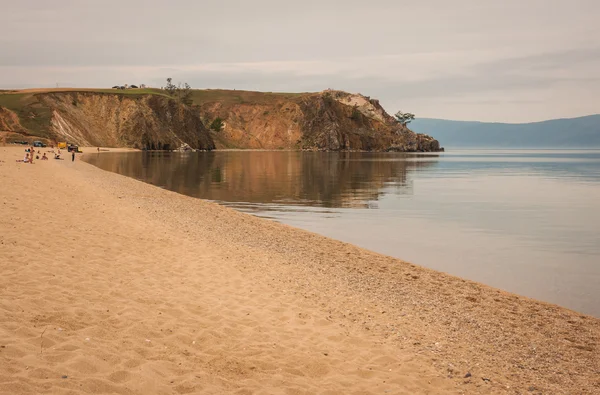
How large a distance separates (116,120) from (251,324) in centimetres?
15112

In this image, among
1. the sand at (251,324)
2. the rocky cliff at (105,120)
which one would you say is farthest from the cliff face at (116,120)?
the sand at (251,324)

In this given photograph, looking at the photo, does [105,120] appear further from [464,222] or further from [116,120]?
[464,222]

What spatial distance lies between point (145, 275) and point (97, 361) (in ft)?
18.0

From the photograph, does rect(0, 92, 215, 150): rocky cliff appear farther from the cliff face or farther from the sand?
the sand

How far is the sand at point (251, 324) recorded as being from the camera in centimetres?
733

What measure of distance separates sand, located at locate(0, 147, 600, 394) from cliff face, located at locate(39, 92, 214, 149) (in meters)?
131

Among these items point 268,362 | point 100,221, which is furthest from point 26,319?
point 100,221

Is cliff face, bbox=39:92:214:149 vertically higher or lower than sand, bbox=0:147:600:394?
higher

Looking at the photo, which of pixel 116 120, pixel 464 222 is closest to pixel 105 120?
pixel 116 120

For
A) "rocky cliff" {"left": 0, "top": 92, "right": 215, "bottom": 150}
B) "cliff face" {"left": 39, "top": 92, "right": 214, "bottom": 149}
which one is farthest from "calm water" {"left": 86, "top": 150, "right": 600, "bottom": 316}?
"cliff face" {"left": 39, "top": 92, "right": 214, "bottom": 149}

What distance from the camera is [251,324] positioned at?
990 cm

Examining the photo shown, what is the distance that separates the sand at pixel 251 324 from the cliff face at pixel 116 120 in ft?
428

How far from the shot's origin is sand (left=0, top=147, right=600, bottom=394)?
7.33 meters

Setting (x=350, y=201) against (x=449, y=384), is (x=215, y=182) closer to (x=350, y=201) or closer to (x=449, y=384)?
(x=350, y=201)
